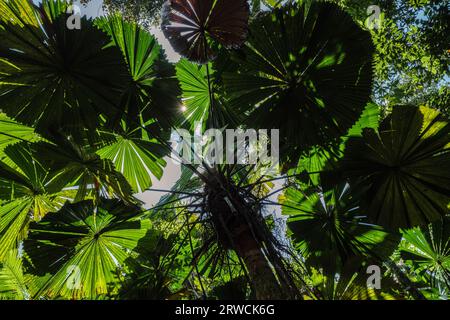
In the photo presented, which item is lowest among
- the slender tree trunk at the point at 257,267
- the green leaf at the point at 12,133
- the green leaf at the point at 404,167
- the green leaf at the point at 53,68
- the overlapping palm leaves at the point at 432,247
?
the slender tree trunk at the point at 257,267

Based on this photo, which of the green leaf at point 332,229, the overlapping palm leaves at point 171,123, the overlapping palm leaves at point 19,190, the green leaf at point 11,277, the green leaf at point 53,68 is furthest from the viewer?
the green leaf at point 11,277

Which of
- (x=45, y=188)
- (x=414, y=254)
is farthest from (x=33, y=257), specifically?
Result: (x=414, y=254)

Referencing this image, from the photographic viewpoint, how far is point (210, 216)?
245cm

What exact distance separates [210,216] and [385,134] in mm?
1566

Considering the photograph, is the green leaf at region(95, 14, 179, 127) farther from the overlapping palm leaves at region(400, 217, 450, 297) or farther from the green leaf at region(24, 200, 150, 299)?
the overlapping palm leaves at region(400, 217, 450, 297)

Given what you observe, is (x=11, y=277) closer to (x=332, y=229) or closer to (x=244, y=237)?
(x=244, y=237)

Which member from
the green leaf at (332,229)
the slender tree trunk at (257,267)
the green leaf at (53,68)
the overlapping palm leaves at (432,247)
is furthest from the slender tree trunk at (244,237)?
the overlapping palm leaves at (432,247)

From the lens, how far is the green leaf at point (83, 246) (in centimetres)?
241

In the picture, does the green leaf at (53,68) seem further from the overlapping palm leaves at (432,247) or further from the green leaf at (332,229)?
the overlapping palm leaves at (432,247)

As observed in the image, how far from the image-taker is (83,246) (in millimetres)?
2643

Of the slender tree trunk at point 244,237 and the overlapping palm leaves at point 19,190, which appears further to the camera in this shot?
the overlapping palm leaves at point 19,190

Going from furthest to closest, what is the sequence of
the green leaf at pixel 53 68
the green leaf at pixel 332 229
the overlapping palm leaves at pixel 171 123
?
the green leaf at pixel 332 229, the overlapping palm leaves at pixel 171 123, the green leaf at pixel 53 68

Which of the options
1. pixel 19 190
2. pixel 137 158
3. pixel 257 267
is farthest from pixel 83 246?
pixel 257 267

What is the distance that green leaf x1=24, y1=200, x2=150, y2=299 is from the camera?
2408 mm
